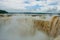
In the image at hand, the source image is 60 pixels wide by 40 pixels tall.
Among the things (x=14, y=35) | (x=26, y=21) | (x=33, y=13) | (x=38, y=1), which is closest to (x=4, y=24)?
(x=14, y=35)

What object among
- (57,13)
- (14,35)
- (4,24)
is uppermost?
(57,13)

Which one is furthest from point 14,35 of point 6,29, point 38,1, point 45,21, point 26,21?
point 38,1

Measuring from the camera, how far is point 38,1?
67.4 inches

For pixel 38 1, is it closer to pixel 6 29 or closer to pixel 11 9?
pixel 11 9

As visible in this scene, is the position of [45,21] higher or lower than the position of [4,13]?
lower

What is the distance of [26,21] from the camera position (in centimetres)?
174

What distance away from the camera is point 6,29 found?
69.1 inches

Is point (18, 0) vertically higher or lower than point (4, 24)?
higher

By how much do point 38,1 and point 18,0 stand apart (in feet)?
0.95

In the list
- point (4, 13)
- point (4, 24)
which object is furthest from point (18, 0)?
point (4, 24)

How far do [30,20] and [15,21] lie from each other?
0.72ft

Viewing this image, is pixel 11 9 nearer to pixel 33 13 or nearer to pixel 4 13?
pixel 4 13

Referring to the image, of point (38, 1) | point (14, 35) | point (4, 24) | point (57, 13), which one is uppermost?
point (38, 1)

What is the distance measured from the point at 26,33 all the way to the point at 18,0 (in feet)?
1.61
